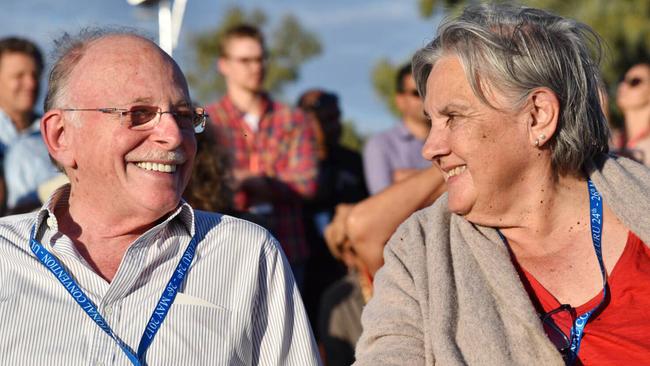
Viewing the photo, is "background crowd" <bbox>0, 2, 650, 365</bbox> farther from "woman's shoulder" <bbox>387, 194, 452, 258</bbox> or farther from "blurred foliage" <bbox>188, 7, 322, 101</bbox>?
"blurred foliage" <bbox>188, 7, 322, 101</bbox>

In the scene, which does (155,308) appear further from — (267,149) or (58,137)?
(267,149)

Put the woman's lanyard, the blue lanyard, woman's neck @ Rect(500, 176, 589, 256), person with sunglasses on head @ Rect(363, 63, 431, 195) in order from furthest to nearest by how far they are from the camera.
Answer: person with sunglasses on head @ Rect(363, 63, 431, 195)
woman's neck @ Rect(500, 176, 589, 256)
the woman's lanyard
the blue lanyard

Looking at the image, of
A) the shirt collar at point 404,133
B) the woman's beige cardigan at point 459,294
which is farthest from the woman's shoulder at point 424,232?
the shirt collar at point 404,133

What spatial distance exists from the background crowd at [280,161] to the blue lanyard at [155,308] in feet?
6.12

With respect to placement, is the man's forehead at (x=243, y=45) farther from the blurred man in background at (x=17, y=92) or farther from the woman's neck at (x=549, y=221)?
the woman's neck at (x=549, y=221)

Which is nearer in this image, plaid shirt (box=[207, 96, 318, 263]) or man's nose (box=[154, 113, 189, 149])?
man's nose (box=[154, 113, 189, 149])

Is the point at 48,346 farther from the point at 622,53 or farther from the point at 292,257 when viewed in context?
the point at 622,53

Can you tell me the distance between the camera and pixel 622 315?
3695mm

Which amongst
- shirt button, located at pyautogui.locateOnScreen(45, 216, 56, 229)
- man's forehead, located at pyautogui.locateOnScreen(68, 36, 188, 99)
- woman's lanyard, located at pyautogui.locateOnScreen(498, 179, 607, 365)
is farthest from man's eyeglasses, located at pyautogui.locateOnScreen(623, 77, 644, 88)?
shirt button, located at pyautogui.locateOnScreen(45, 216, 56, 229)

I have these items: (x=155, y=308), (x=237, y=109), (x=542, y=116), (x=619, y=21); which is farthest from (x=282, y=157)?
(x=619, y=21)

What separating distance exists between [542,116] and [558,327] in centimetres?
79

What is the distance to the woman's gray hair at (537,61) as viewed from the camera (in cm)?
378

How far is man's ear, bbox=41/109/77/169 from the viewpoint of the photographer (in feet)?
12.8

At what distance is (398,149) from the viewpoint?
27.0 ft
